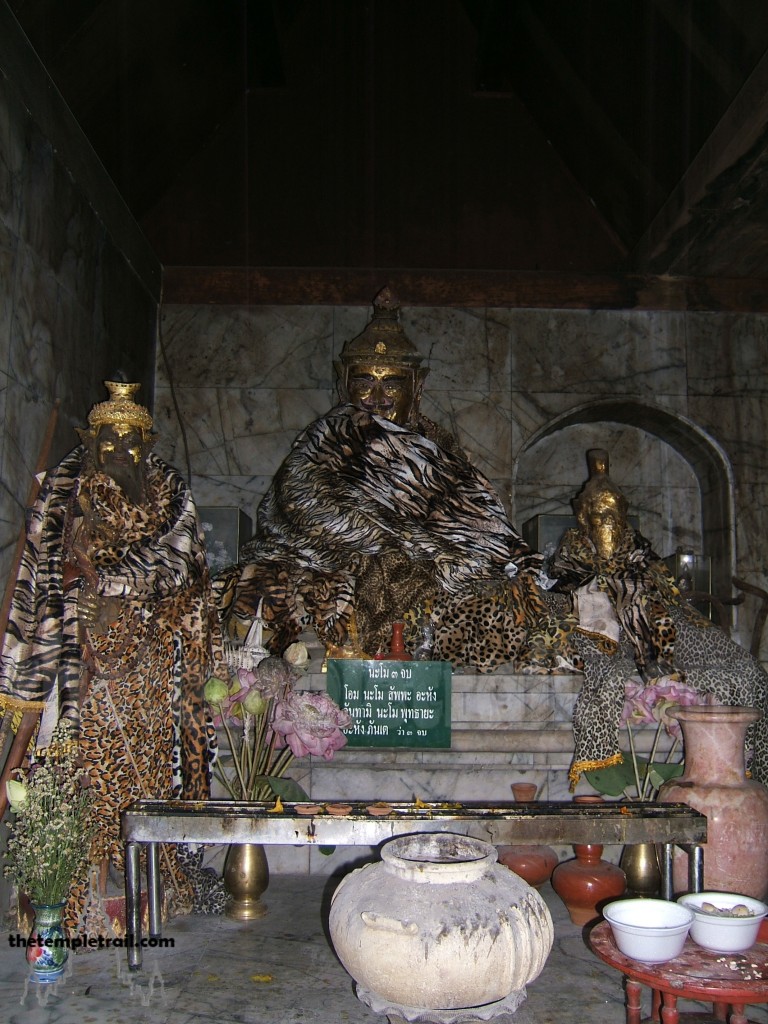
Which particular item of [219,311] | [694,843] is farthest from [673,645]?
Result: [219,311]

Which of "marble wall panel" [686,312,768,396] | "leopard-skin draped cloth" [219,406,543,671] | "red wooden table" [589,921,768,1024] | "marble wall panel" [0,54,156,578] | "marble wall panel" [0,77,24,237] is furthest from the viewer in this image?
"marble wall panel" [686,312,768,396]

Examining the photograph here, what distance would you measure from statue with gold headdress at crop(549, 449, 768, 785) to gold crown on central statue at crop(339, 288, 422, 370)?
1927 mm

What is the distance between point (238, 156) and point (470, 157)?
2253 millimetres

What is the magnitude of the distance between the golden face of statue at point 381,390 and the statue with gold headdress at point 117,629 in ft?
10.5

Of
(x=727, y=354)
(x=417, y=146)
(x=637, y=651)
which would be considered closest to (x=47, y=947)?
(x=637, y=651)

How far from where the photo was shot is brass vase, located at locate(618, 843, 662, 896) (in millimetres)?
4246

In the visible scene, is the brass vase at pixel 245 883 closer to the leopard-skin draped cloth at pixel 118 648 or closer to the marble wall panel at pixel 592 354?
the leopard-skin draped cloth at pixel 118 648

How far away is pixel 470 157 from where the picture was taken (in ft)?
29.2

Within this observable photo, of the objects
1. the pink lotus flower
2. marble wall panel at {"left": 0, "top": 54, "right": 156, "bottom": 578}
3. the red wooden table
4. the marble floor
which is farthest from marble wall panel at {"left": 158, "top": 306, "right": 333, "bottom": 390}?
the red wooden table

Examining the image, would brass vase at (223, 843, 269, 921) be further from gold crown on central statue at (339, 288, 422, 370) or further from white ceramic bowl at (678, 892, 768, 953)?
gold crown on central statue at (339, 288, 422, 370)

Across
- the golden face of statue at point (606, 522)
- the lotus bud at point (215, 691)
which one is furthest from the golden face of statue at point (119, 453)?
the golden face of statue at point (606, 522)

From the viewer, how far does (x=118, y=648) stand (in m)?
4.16

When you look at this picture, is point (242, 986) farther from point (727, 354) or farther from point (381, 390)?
point (727, 354)
